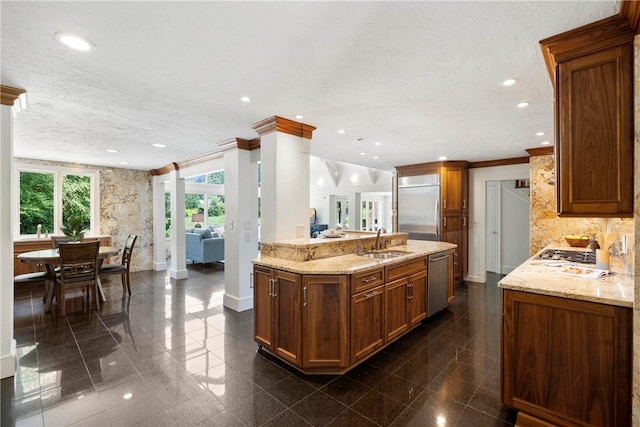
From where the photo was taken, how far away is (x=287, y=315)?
2.60 metres

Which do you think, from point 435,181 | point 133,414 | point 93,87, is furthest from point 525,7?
point 435,181

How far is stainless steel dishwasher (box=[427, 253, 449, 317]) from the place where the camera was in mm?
Result: 3648

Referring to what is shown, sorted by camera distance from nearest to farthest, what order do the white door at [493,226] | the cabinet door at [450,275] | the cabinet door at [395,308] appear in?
1. the cabinet door at [395,308]
2. the cabinet door at [450,275]
3. the white door at [493,226]

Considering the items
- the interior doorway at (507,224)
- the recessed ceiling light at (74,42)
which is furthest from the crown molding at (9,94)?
the interior doorway at (507,224)

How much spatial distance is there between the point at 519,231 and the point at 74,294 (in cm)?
857

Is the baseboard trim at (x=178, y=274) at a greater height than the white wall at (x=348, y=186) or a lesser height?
lesser

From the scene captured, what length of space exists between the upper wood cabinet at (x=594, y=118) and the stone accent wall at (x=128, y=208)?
7721mm

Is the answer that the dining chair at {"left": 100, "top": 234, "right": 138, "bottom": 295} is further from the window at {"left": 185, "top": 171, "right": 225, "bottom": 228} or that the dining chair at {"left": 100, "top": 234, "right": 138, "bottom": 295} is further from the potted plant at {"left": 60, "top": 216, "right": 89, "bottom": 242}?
the window at {"left": 185, "top": 171, "right": 225, "bottom": 228}

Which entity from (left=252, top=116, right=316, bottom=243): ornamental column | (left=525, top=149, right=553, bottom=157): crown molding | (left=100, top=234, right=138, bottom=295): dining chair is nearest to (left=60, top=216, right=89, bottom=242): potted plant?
(left=100, top=234, right=138, bottom=295): dining chair

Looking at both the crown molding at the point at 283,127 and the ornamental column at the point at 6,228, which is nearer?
the ornamental column at the point at 6,228

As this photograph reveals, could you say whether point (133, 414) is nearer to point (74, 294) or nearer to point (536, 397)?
point (536, 397)

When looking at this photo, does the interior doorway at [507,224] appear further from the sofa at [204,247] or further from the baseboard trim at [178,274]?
the baseboard trim at [178,274]

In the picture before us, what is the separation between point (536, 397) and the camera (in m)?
1.84

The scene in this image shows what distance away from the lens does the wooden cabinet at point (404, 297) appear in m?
2.93
